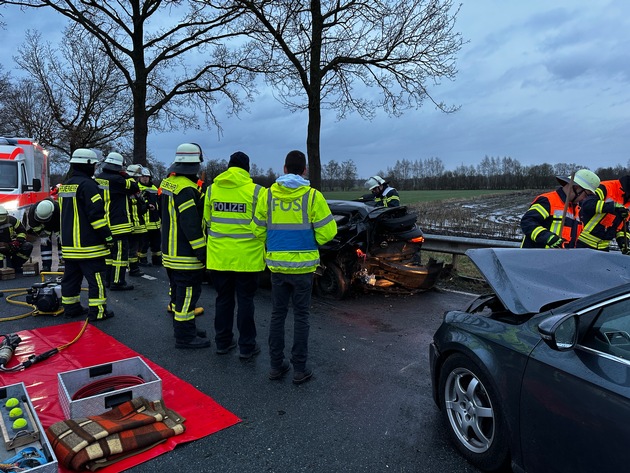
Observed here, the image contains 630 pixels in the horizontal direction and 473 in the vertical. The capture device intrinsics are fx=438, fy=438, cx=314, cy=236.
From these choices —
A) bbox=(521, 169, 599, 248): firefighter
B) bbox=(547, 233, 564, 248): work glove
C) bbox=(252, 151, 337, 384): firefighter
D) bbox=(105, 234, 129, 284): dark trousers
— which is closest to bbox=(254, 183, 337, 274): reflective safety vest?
bbox=(252, 151, 337, 384): firefighter

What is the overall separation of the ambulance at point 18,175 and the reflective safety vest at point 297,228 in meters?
10.6

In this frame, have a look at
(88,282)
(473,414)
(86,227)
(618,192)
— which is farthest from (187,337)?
(618,192)

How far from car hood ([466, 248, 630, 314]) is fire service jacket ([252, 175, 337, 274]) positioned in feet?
4.38

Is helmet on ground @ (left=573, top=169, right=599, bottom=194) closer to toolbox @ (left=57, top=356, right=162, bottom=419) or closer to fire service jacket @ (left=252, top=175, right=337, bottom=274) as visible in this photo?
fire service jacket @ (left=252, top=175, right=337, bottom=274)

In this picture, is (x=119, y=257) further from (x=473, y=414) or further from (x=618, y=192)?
(x=618, y=192)

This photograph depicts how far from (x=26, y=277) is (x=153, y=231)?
8.14 feet

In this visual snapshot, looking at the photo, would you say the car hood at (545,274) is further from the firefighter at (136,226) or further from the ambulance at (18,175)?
the ambulance at (18,175)

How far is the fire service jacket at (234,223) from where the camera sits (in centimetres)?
422

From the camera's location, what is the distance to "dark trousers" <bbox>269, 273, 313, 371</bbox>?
3.90 m

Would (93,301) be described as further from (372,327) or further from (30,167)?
(30,167)

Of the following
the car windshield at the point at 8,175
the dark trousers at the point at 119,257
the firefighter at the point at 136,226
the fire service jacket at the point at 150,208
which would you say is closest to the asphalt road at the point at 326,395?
the dark trousers at the point at 119,257

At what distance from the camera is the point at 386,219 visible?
634cm

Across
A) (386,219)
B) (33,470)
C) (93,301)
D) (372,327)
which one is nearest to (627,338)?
(33,470)

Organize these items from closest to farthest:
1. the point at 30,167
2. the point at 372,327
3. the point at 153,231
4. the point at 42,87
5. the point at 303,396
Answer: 1. the point at 303,396
2. the point at 372,327
3. the point at 153,231
4. the point at 30,167
5. the point at 42,87
